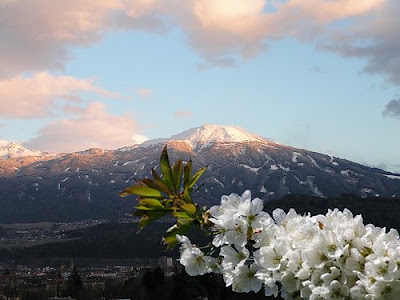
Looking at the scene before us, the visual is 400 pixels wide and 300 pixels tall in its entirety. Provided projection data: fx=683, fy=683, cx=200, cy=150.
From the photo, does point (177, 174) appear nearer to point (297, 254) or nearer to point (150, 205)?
point (150, 205)

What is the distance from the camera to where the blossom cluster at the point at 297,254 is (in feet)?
14.9

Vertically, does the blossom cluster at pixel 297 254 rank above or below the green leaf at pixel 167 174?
below

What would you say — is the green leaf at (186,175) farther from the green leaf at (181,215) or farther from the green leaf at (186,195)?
the green leaf at (181,215)

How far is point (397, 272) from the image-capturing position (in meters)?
4.43

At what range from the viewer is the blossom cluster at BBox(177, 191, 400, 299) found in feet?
14.9

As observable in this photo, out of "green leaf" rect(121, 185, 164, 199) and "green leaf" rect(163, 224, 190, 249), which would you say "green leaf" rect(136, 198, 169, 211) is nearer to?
"green leaf" rect(121, 185, 164, 199)

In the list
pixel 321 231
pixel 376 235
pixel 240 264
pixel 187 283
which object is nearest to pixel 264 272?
pixel 240 264

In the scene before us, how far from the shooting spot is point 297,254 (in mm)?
4758

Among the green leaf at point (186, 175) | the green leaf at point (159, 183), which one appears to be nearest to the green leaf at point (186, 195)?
the green leaf at point (186, 175)

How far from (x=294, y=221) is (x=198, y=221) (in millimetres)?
706

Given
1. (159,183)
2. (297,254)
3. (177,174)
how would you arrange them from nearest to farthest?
(297,254) < (159,183) < (177,174)

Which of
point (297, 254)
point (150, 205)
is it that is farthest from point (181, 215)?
point (297, 254)

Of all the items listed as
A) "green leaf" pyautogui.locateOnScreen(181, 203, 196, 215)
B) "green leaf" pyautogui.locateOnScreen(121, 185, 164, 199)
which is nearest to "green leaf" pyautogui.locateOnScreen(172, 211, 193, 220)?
"green leaf" pyautogui.locateOnScreen(181, 203, 196, 215)

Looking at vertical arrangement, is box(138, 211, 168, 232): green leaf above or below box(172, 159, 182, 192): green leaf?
below
